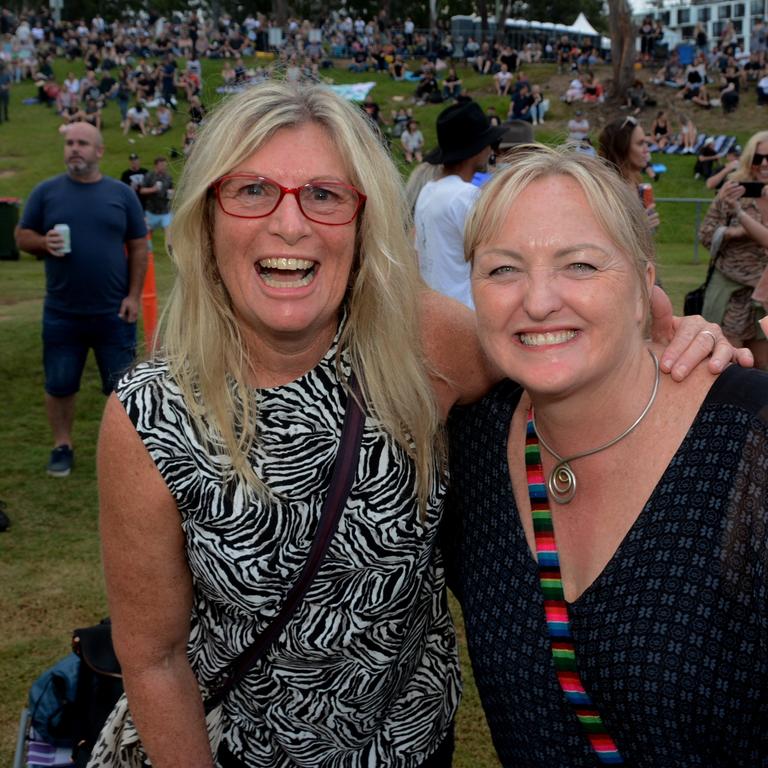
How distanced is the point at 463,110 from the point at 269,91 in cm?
489

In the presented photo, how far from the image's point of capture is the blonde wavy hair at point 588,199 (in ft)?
6.16

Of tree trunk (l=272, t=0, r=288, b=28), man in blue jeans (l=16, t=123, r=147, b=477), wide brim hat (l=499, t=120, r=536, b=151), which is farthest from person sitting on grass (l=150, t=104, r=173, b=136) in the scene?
man in blue jeans (l=16, t=123, r=147, b=477)

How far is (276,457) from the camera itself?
1.97 meters

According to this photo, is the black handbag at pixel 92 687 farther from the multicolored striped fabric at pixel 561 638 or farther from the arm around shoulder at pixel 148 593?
the multicolored striped fabric at pixel 561 638

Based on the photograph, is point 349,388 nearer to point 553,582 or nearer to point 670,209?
point 553,582

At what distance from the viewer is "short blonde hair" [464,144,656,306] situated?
188 cm

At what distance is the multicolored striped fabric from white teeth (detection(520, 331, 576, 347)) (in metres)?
0.32

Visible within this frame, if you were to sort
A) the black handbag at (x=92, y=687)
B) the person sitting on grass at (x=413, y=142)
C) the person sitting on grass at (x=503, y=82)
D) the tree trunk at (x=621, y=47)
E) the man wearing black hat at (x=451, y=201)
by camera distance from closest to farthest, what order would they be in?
the black handbag at (x=92, y=687)
the man wearing black hat at (x=451, y=201)
the person sitting on grass at (x=413, y=142)
the tree trunk at (x=621, y=47)
the person sitting on grass at (x=503, y=82)

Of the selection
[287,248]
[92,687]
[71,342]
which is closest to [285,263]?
[287,248]

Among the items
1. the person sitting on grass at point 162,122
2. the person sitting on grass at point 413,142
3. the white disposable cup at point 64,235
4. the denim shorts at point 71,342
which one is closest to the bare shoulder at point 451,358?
the denim shorts at point 71,342

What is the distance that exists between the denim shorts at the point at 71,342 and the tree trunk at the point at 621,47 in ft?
100

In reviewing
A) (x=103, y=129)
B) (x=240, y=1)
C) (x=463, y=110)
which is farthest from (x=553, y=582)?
(x=240, y=1)

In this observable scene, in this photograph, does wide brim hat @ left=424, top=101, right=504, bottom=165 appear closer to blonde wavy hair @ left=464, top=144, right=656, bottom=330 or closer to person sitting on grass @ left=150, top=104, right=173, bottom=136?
blonde wavy hair @ left=464, top=144, right=656, bottom=330

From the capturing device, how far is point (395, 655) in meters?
2.08
